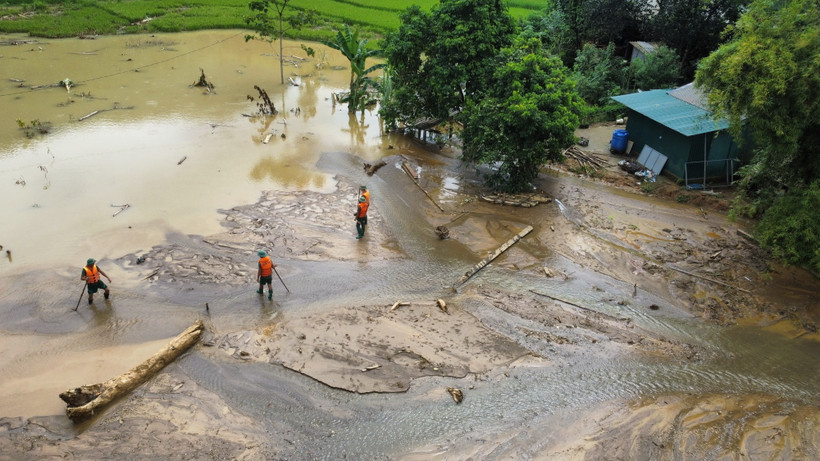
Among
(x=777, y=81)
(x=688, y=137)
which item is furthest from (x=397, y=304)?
(x=688, y=137)

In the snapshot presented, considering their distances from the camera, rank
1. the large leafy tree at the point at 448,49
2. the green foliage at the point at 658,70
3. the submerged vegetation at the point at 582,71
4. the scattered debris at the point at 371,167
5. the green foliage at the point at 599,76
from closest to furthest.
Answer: the submerged vegetation at the point at 582,71, the large leafy tree at the point at 448,49, the scattered debris at the point at 371,167, the green foliage at the point at 658,70, the green foliage at the point at 599,76

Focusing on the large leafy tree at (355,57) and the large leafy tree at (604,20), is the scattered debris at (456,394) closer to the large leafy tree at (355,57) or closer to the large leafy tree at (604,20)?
Result: the large leafy tree at (355,57)

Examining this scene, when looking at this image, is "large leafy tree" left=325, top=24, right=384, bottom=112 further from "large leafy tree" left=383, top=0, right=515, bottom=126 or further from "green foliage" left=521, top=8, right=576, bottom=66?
"green foliage" left=521, top=8, right=576, bottom=66

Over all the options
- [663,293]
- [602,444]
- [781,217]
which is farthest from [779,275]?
[602,444]

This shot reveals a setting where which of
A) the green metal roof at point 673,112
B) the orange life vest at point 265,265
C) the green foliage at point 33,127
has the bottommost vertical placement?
the orange life vest at point 265,265

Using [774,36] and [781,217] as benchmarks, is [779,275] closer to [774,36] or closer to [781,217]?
[781,217]

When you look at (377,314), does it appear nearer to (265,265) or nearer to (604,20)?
(265,265)

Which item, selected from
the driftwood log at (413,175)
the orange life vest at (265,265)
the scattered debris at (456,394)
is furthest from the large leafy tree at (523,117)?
the scattered debris at (456,394)
